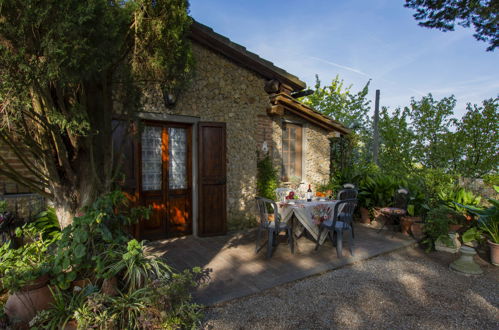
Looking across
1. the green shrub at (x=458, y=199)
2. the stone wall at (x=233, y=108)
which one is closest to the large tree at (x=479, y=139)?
the green shrub at (x=458, y=199)

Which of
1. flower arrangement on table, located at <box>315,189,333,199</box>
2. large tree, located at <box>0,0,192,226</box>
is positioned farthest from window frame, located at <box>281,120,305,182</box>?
large tree, located at <box>0,0,192,226</box>

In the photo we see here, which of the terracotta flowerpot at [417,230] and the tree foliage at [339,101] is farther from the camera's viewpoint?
the tree foliage at [339,101]

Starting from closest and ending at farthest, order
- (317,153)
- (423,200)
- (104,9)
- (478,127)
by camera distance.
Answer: (104,9) → (423,200) → (317,153) → (478,127)

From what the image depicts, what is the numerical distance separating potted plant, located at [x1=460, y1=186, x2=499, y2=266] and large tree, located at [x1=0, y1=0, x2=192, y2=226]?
17.0 feet

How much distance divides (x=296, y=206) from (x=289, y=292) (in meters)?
1.44

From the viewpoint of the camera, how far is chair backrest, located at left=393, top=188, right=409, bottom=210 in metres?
5.52

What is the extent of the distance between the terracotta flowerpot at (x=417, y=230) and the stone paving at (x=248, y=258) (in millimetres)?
186

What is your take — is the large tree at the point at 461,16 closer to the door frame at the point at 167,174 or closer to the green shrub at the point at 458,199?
the green shrub at the point at 458,199

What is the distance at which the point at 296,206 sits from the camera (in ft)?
13.8

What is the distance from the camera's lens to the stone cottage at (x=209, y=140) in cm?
472

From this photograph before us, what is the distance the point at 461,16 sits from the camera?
5.08 m

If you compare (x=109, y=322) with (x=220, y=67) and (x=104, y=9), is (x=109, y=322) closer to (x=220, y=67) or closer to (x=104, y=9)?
(x=104, y=9)

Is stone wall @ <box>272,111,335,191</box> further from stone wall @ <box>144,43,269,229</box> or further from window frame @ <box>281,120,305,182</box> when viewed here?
stone wall @ <box>144,43,269,229</box>

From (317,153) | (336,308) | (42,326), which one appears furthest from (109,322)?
(317,153)
